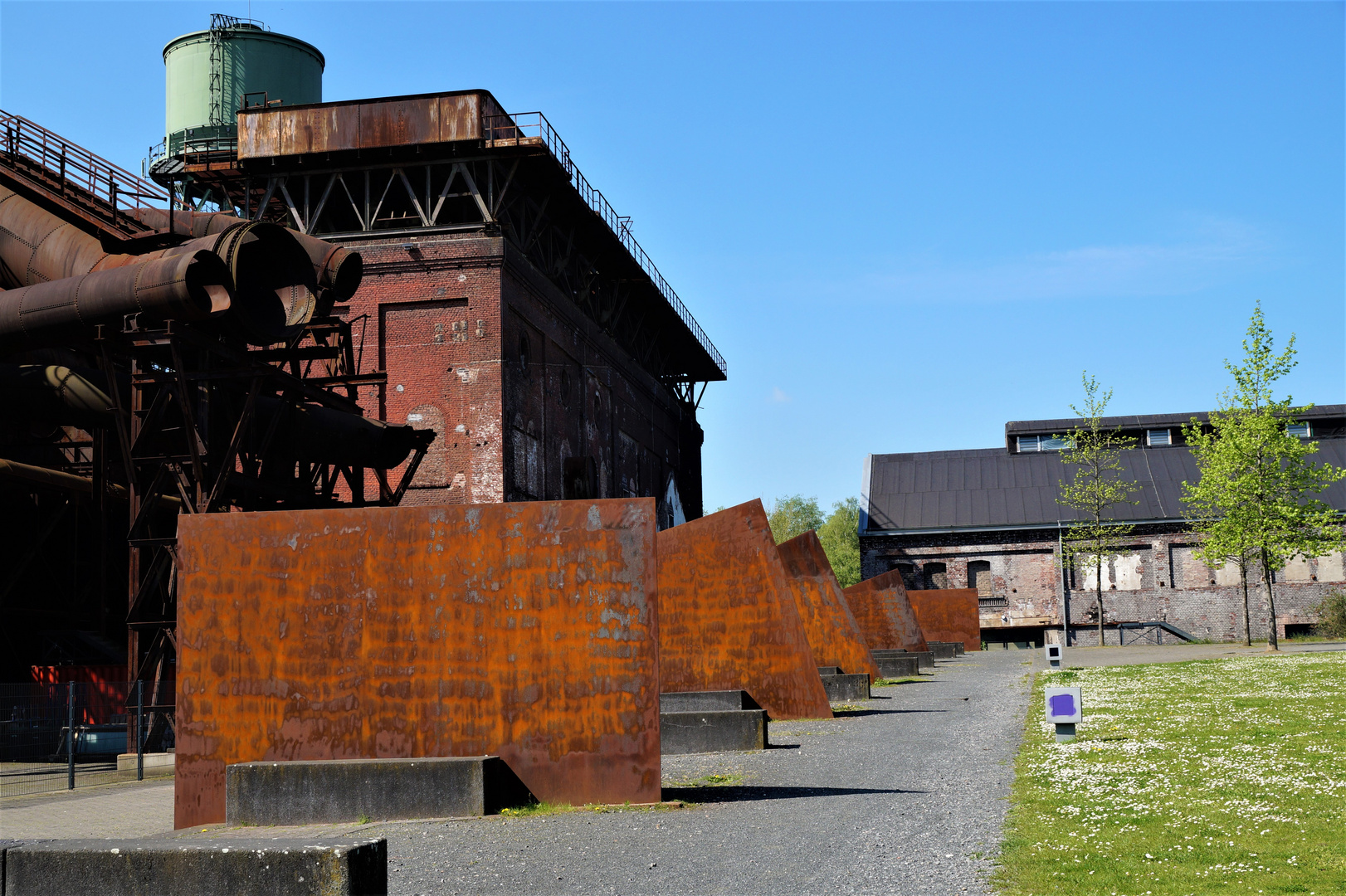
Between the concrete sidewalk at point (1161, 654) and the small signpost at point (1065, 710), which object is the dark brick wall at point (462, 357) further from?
the small signpost at point (1065, 710)

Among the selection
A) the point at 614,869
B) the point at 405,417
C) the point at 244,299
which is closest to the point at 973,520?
the point at 405,417

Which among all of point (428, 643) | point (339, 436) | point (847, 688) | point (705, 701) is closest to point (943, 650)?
point (847, 688)

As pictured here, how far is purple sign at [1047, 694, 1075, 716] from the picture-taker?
11516 mm

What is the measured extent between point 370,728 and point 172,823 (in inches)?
77.5

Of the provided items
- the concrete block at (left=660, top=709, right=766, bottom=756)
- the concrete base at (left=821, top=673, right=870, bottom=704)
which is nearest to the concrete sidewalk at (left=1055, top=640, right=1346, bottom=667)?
the concrete base at (left=821, top=673, right=870, bottom=704)

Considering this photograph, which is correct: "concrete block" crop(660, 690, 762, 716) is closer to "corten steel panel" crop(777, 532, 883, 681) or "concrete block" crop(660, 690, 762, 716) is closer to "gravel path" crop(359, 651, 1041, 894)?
"gravel path" crop(359, 651, 1041, 894)

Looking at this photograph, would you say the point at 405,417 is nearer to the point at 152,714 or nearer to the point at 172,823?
the point at 152,714

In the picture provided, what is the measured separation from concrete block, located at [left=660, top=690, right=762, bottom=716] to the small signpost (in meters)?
3.70

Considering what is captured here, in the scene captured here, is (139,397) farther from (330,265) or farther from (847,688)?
(847,688)

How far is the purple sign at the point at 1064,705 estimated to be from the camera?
37.8ft

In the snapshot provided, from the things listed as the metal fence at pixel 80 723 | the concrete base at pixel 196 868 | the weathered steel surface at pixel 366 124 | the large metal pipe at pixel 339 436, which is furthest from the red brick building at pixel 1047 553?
the concrete base at pixel 196 868

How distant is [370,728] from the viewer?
9031 mm

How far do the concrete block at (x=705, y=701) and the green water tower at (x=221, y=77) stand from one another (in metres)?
30.4

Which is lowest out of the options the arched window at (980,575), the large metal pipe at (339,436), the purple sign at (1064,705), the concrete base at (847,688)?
the concrete base at (847,688)
